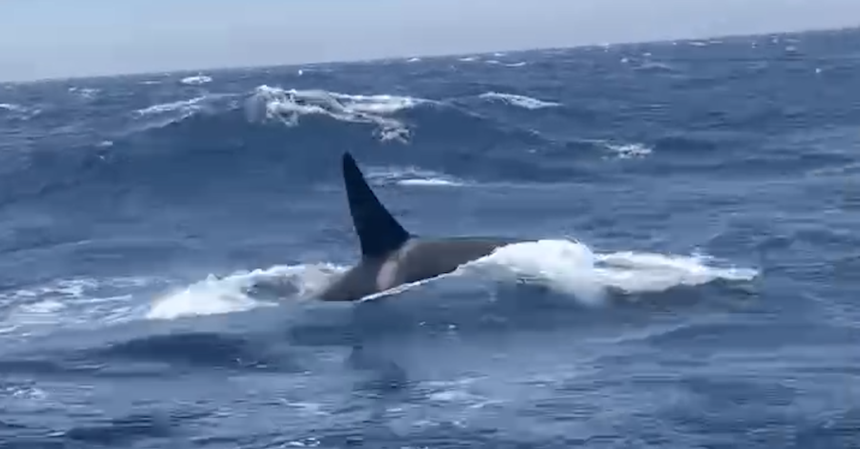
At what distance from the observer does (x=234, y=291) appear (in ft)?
95.9

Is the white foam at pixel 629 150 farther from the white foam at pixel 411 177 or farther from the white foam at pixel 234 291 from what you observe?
the white foam at pixel 234 291

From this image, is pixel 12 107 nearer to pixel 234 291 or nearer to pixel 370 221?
pixel 234 291

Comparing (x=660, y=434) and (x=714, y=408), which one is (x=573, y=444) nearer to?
(x=660, y=434)

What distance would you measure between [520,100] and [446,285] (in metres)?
50.4

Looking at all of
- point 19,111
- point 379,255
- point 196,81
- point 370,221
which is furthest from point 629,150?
point 196,81

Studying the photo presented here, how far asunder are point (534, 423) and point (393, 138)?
145 ft

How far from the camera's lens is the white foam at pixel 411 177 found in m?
49.6

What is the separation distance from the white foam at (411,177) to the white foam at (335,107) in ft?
21.6

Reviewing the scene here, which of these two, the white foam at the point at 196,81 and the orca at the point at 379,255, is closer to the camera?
the orca at the point at 379,255

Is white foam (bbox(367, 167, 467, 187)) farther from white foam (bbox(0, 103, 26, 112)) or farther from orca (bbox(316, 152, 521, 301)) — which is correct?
white foam (bbox(0, 103, 26, 112))

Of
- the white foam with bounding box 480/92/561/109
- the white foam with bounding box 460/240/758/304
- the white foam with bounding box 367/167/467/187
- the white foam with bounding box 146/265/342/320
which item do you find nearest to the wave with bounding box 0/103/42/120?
the white foam with bounding box 480/92/561/109

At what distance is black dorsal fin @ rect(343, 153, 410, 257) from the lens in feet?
86.6

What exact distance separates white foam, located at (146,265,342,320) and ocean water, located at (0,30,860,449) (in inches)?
5.1

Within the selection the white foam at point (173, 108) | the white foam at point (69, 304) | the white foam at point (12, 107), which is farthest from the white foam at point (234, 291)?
the white foam at point (12, 107)
